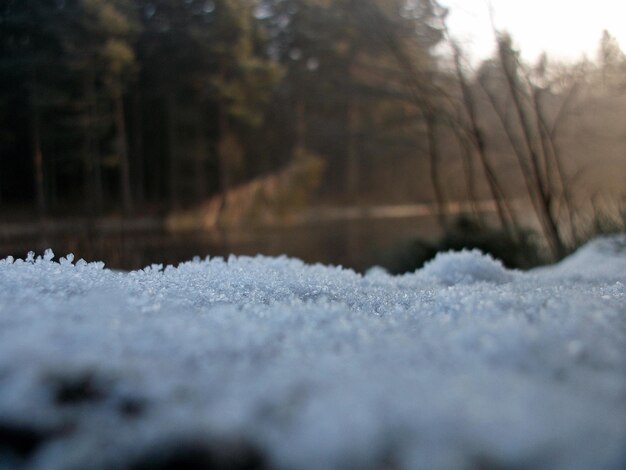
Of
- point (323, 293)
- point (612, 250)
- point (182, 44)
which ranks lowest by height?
point (612, 250)

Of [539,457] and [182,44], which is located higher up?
[182,44]

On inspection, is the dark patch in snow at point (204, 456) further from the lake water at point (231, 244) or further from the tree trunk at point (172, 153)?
the tree trunk at point (172, 153)

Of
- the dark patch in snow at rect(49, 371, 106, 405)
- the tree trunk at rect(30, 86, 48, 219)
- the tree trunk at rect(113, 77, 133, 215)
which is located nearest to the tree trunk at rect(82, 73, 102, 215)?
the tree trunk at rect(113, 77, 133, 215)

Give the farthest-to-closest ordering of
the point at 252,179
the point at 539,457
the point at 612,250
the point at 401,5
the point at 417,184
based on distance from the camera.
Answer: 1. the point at 417,184
2. the point at 252,179
3. the point at 401,5
4. the point at 612,250
5. the point at 539,457

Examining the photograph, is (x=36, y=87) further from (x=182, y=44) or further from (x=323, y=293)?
(x=323, y=293)

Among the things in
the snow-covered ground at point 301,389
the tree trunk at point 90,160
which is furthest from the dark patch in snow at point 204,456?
the tree trunk at point 90,160

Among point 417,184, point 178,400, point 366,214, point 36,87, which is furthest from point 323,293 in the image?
point 417,184

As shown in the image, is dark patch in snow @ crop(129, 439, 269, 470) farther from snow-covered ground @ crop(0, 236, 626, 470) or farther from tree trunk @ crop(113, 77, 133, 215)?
tree trunk @ crop(113, 77, 133, 215)
